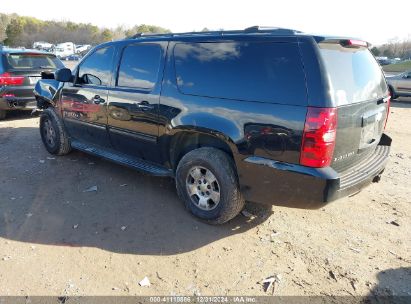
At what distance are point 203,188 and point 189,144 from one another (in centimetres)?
53

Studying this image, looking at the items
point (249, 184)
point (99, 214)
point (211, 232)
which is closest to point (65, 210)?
point (99, 214)

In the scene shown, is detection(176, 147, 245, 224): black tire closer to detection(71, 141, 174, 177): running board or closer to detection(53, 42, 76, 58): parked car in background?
detection(71, 141, 174, 177): running board

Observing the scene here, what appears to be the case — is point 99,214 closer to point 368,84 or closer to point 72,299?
point 72,299

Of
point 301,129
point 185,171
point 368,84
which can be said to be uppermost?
point 368,84

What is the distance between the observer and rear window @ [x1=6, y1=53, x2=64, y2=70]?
8.19 m

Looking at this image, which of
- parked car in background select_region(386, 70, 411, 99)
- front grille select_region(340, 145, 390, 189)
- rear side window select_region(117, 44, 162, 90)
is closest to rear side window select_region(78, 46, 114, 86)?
rear side window select_region(117, 44, 162, 90)

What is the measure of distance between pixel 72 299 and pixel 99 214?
1.33m

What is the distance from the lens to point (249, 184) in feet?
10.5

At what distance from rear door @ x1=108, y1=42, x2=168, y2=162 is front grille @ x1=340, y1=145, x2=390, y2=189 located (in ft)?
6.79

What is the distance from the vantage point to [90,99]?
4.75 meters

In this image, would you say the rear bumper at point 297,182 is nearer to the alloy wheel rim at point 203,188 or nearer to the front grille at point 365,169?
the front grille at point 365,169

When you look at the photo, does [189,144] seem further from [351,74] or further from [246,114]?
[351,74]

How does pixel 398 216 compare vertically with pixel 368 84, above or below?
below

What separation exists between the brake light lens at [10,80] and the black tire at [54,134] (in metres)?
2.87
